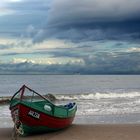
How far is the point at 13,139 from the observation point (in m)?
16.6

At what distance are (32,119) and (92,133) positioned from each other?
2782mm

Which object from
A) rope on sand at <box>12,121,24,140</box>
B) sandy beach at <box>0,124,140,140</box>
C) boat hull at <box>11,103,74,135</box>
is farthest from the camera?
sandy beach at <box>0,124,140,140</box>

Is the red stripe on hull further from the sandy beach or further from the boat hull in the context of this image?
the sandy beach

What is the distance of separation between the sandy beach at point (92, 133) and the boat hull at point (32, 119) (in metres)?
0.31

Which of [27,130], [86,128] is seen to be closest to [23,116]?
[27,130]

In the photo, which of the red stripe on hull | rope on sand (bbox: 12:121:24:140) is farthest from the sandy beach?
the red stripe on hull

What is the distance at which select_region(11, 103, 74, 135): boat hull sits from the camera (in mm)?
17016

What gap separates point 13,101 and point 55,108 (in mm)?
1834

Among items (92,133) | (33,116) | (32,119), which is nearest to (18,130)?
(32,119)

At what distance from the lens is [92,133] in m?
18.2

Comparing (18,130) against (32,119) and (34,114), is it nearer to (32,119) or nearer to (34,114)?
(32,119)

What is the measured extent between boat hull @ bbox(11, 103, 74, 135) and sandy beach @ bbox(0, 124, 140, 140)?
306mm

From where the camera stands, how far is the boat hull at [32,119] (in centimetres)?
1702

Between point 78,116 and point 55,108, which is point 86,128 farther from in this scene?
point 78,116
